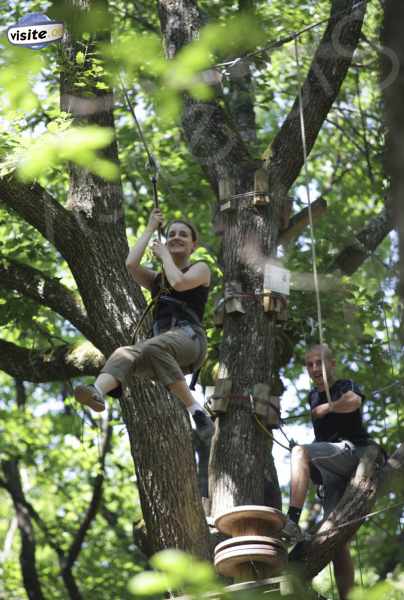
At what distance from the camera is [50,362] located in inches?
246

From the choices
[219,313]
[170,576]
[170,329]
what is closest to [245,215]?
[219,313]

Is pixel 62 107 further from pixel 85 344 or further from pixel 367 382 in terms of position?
pixel 367 382

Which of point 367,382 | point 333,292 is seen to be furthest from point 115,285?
point 367,382

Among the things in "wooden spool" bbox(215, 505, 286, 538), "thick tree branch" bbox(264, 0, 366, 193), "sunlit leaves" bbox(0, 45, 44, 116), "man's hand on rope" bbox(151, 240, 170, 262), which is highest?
"thick tree branch" bbox(264, 0, 366, 193)

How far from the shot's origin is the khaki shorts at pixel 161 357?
15.8 feet

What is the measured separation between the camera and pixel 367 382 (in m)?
9.21

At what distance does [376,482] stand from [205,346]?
→ 3.96ft

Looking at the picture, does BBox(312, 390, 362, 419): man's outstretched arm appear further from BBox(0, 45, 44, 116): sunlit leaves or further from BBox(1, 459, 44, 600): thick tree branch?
BBox(1, 459, 44, 600): thick tree branch

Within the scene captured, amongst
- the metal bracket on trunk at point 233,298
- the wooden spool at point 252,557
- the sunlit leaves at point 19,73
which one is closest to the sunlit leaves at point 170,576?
the sunlit leaves at point 19,73

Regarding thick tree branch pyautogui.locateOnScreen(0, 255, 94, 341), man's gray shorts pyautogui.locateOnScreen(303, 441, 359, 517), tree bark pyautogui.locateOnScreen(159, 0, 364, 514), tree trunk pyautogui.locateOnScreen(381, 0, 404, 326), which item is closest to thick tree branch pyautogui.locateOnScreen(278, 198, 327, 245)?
→ tree bark pyautogui.locateOnScreen(159, 0, 364, 514)

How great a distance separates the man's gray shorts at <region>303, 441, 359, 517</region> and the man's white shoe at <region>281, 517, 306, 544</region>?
1.50 feet

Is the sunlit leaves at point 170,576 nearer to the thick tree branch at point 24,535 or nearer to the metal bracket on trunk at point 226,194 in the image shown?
the metal bracket on trunk at point 226,194

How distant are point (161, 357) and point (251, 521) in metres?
0.99

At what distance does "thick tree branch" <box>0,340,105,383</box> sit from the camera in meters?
6.11
